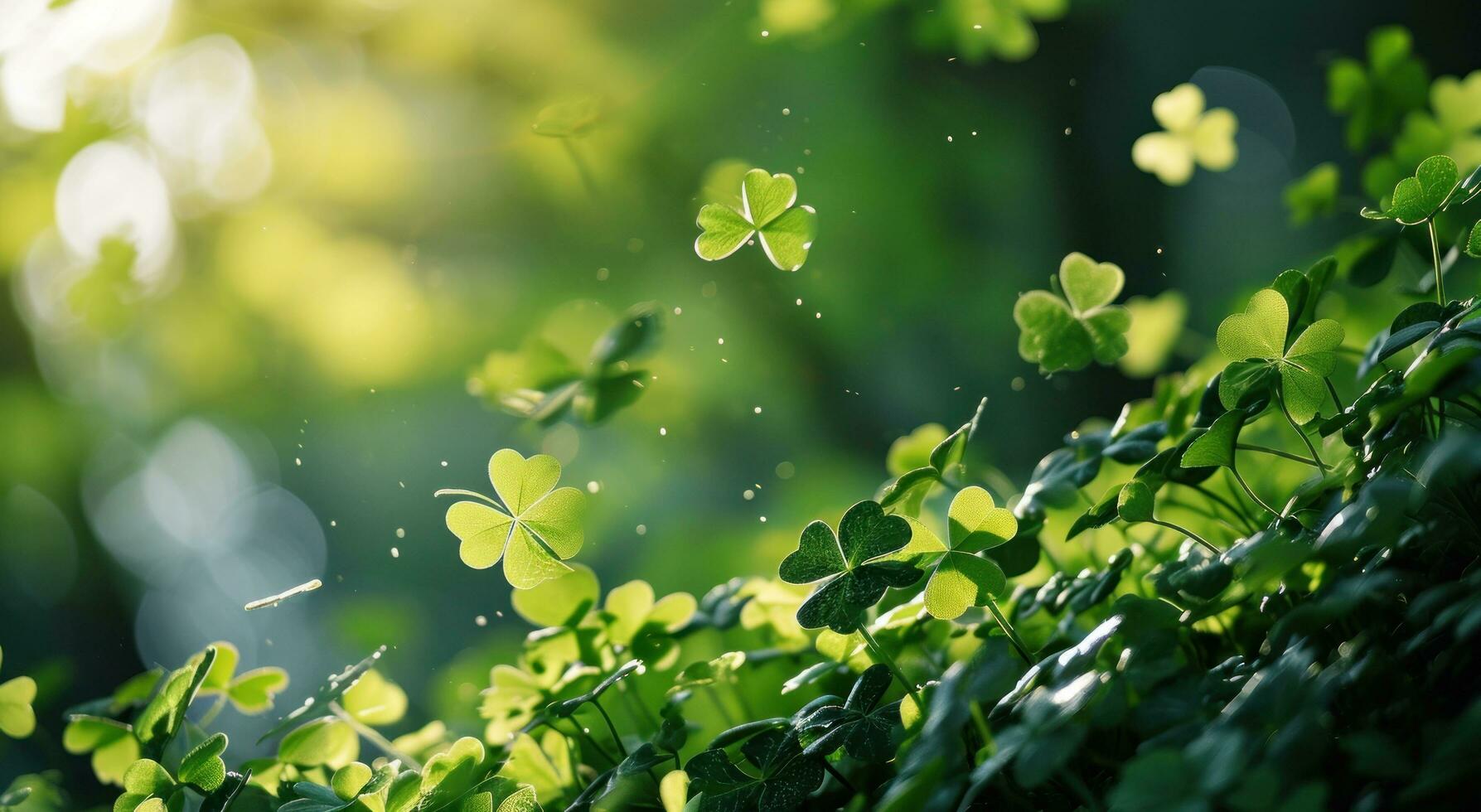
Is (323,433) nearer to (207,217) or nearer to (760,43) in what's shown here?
(207,217)

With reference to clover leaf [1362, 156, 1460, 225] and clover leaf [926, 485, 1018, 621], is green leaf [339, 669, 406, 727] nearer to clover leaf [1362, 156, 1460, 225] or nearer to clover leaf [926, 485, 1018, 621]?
clover leaf [926, 485, 1018, 621]

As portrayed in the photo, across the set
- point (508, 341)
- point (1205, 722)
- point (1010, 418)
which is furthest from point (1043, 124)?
point (1205, 722)

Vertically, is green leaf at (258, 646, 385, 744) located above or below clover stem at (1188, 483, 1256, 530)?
below

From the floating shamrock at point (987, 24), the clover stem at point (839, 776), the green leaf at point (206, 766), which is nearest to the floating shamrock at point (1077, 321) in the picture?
the clover stem at point (839, 776)

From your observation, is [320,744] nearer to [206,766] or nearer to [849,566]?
[206,766]

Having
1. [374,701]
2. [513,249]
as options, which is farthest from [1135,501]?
[513,249]

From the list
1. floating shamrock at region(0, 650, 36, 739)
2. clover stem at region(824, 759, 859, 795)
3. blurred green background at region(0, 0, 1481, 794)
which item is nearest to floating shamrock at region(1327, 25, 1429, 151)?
blurred green background at region(0, 0, 1481, 794)

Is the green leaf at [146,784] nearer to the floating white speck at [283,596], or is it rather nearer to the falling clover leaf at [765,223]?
the floating white speck at [283,596]
